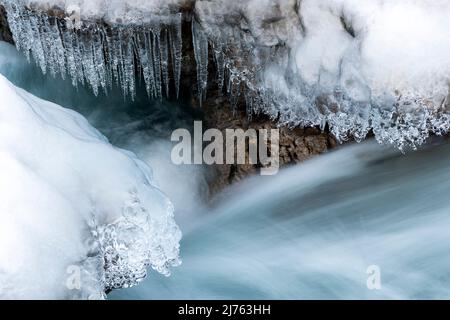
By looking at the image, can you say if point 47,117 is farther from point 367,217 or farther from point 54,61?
point 367,217

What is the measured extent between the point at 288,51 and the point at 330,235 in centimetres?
106

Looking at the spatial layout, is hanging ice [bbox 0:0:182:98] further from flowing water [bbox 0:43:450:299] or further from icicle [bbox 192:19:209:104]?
flowing water [bbox 0:43:450:299]

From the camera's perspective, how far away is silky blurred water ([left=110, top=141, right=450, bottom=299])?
3432 millimetres

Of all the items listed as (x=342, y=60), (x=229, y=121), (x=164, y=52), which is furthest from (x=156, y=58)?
(x=342, y=60)

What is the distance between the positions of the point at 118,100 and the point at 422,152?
218 cm

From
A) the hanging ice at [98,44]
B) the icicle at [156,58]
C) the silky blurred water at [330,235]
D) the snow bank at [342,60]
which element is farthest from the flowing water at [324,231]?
the hanging ice at [98,44]

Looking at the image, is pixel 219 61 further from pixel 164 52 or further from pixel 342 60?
pixel 342 60

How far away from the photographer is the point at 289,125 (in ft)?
13.3

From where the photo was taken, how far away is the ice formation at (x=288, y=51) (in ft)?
11.3

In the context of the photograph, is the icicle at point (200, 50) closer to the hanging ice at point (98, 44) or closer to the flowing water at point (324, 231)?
the hanging ice at point (98, 44)

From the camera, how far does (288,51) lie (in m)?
3.81

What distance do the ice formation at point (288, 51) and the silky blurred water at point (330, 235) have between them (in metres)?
0.22

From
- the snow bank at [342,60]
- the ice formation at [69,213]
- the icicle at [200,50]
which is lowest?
the ice formation at [69,213]

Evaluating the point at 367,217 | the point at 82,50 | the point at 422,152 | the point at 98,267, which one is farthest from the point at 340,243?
the point at 82,50
